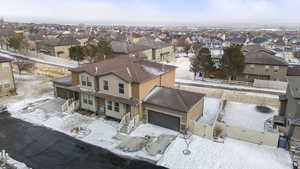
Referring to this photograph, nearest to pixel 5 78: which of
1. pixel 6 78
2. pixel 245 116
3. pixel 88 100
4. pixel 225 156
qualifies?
pixel 6 78

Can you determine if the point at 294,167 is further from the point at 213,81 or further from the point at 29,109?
the point at 29,109

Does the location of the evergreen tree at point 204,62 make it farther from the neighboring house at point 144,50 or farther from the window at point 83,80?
the neighboring house at point 144,50

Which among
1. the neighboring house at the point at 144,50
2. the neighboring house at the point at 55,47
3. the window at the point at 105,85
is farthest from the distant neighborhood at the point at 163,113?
the neighboring house at the point at 55,47

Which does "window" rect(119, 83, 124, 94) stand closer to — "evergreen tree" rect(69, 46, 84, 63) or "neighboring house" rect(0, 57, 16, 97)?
"neighboring house" rect(0, 57, 16, 97)

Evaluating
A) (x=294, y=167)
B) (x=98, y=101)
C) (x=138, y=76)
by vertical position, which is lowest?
(x=294, y=167)

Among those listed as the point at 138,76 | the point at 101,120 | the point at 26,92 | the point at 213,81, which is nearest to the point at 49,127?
the point at 101,120

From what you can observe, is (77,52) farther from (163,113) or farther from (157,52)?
(163,113)
